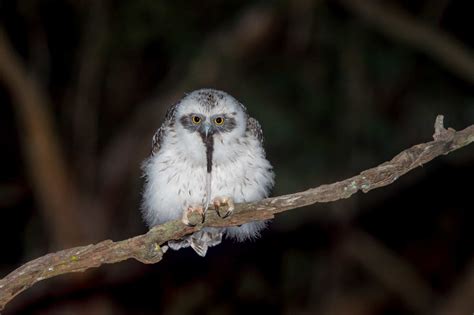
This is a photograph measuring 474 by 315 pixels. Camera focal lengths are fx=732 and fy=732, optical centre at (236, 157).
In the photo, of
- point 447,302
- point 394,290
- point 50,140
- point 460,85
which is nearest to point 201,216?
point 50,140

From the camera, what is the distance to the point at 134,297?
10117 mm

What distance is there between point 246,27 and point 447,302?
13.8ft

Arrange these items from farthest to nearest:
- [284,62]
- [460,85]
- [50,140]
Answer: [284,62] < [460,85] < [50,140]

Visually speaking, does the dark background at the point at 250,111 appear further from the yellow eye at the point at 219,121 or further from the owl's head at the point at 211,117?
the yellow eye at the point at 219,121

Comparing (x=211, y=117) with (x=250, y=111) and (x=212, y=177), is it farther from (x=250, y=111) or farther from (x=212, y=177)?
(x=250, y=111)

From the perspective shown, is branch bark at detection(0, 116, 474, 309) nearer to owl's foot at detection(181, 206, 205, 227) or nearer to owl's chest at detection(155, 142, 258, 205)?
owl's foot at detection(181, 206, 205, 227)

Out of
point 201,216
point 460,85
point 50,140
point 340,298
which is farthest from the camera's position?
point 340,298

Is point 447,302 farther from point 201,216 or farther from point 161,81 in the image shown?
point 201,216

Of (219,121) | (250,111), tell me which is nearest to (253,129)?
(219,121)

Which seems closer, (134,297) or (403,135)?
(403,135)

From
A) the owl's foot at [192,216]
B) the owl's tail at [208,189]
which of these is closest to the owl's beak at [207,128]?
the owl's tail at [208,189]

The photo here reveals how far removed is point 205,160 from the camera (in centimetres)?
470

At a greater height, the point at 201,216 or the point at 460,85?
the point at 460,85

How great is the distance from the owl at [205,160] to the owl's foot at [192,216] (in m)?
0.03
